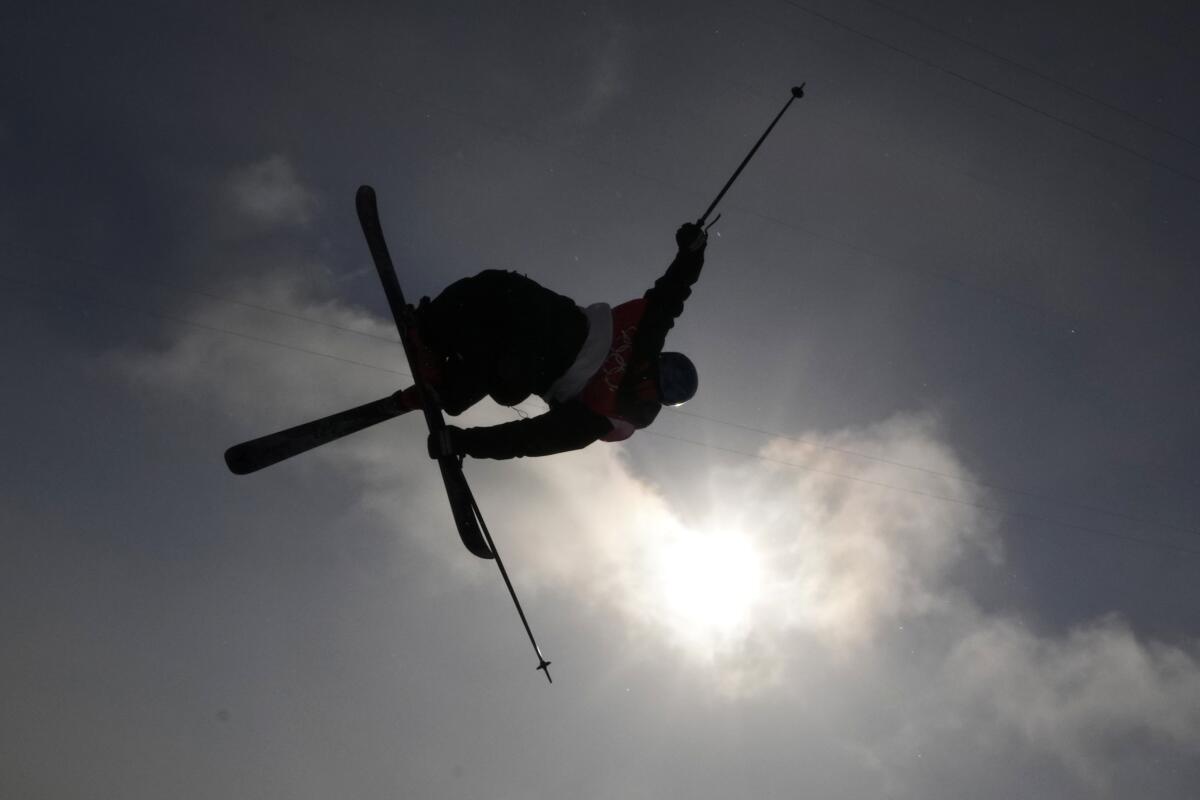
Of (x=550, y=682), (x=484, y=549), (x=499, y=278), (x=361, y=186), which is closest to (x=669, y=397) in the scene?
(x=499, y=278)

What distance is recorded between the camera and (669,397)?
544 centimetres

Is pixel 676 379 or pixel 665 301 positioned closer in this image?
pixel 665 301

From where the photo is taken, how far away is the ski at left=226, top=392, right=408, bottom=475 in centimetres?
571

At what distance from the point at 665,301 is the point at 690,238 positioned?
48 cm

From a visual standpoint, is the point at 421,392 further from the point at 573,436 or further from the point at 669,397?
the point at 669,397

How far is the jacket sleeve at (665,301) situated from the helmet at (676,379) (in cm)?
11

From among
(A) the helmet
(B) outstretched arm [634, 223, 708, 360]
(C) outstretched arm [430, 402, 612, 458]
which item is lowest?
(C) outstretched arm [430, 402, 612, 458]

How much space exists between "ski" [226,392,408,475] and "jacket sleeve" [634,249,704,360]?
1.91m

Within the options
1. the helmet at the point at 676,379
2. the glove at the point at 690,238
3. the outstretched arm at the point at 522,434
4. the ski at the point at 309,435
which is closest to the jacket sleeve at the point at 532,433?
the outstretched arm at the point at 522,434

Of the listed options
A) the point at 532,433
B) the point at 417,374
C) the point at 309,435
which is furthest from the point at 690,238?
the point at 309,435

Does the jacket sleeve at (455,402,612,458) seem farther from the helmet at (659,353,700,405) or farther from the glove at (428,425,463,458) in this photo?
the helmet at (659,353,700,405)

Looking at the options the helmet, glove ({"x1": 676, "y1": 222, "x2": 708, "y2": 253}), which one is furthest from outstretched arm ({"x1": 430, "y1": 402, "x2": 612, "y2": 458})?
glove ({"x1": 676, "y1": 222, "x2": 708, "y2": 253})

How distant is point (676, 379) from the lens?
5.46 metres

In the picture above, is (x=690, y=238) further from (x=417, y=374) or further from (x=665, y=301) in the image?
(x=417, y=374)
